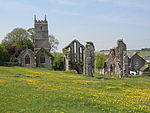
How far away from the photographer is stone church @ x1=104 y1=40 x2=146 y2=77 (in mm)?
54000

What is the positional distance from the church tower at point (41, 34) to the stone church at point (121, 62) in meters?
36.8

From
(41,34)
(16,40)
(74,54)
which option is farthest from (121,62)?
(41,34)

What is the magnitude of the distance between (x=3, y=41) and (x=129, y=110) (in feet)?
269

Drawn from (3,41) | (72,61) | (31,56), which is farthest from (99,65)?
(3,41)

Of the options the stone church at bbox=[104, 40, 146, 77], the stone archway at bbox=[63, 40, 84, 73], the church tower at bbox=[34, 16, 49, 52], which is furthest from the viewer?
the church tower at bbox=[34, 16, 49, 52]

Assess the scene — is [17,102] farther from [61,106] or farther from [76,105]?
[76,105]

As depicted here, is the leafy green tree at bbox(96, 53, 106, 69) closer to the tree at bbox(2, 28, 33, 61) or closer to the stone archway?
the stone archway

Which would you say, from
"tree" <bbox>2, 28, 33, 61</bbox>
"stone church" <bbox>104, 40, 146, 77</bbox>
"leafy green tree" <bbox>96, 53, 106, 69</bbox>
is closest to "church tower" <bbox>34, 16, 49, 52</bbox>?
"tree" <bbox>2, 28, 33, 61</bbox>

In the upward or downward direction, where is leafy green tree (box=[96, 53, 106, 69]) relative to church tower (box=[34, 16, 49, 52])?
downward

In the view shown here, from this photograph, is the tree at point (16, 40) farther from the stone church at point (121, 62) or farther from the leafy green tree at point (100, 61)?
the stone church at point (121, 62)

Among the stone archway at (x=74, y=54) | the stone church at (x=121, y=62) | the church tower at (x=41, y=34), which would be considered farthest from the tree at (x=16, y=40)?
the stone church at (x=121, y=62)

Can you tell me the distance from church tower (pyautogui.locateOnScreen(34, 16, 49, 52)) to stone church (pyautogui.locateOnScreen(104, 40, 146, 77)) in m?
36.8

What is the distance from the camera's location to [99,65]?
8406cm

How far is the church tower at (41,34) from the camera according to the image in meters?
99.1
